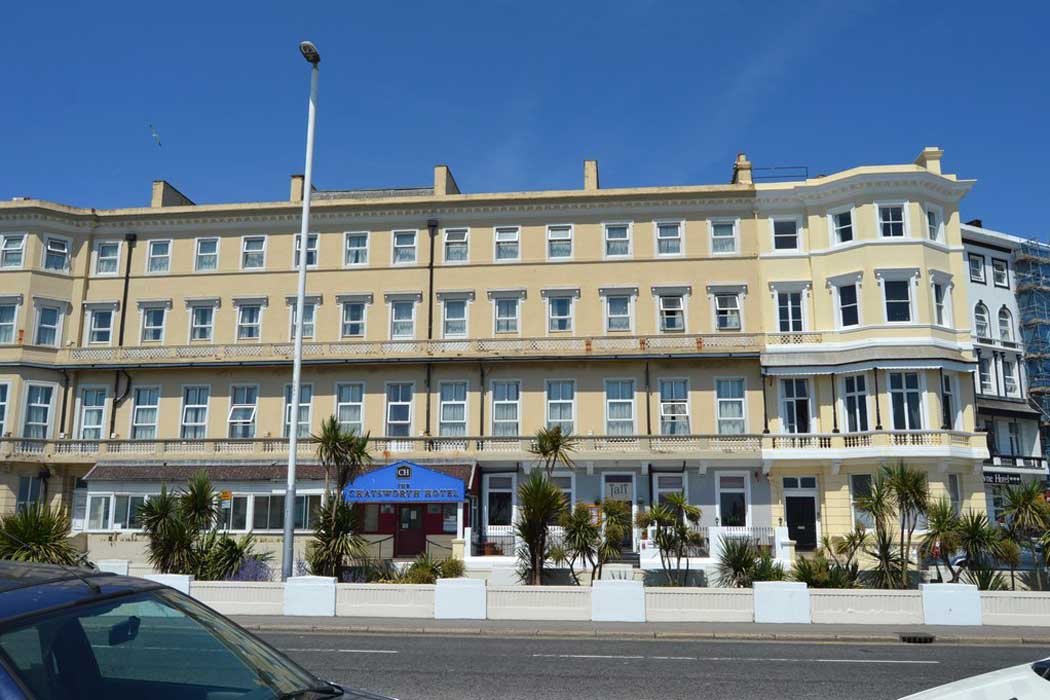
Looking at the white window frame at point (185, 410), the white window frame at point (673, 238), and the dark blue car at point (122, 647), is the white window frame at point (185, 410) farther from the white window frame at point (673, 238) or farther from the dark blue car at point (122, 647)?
the dark blue car at point (122, 647)

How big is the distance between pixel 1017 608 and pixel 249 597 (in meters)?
17.1

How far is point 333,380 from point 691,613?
67.6ft

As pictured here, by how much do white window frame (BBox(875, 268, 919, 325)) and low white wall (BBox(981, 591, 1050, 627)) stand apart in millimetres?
15140

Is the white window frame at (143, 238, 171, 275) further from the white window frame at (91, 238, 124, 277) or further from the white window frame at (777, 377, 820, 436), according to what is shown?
the white window frame at (777, 377, 820, 436)

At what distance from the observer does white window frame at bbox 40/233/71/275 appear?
118ft

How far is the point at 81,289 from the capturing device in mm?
36594

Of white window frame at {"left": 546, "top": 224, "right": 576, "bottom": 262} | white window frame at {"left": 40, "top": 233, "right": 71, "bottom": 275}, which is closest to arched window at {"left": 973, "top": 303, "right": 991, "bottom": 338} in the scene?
white window frame at {"left": 546, "top": 224, "right": 576, "bottom": 262}

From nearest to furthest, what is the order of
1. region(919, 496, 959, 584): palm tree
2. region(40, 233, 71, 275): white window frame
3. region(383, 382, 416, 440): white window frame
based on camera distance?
1. region(919, 496, 959, 584): palm tree
2. region(383, 382, 416, 440): white window frame
3. region(40, 233, 71, 275): white window frame

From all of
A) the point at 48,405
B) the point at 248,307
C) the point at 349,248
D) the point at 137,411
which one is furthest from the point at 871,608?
the point at 48,405

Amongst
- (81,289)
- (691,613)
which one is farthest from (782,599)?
(81,289)

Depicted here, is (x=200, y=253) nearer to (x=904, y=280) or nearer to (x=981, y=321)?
(x=904, y=280)

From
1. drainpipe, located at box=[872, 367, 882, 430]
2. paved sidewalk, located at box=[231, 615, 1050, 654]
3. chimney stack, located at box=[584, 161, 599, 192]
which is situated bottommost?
paved sidewalk, located at box=[231, 615, 1050, 654]

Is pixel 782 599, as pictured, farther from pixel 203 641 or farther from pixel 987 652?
pixel 203 641

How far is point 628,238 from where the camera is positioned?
34.7 m
